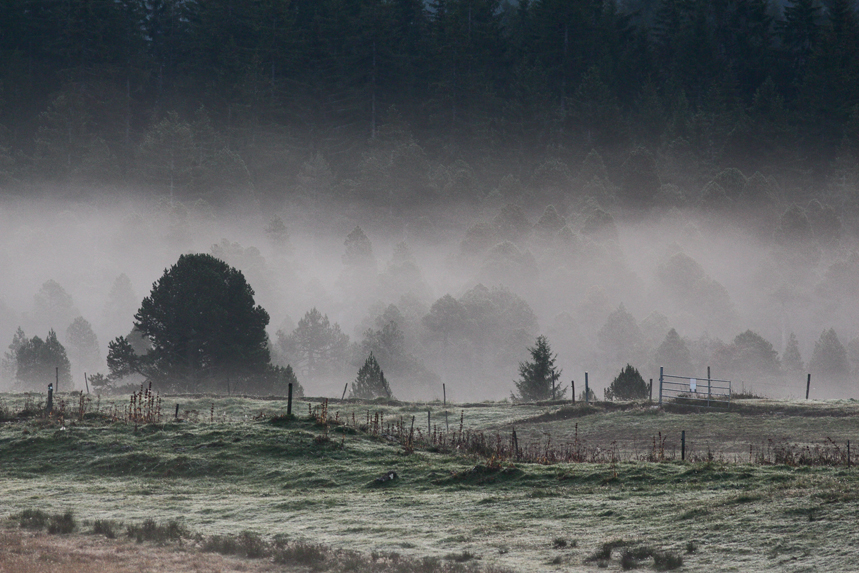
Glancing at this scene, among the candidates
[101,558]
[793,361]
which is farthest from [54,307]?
[101,558]

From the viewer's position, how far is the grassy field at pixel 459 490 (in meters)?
19.2

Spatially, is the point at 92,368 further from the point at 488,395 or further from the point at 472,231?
the point at 472,231

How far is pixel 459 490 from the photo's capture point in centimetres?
2684

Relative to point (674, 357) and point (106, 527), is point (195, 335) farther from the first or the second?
point (674, 357)

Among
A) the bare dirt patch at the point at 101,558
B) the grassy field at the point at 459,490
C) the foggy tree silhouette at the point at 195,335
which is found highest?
the foggy tree silhouette at the point at 195,335

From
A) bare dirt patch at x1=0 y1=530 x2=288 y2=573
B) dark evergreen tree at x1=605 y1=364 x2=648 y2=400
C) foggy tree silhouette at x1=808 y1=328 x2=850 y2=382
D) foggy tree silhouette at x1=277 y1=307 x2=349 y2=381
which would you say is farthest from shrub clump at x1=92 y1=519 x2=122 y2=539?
foggy tree silhouette at x1=808 y1=328 x2=850 y2=382

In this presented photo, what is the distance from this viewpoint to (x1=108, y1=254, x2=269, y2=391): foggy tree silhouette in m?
75.0

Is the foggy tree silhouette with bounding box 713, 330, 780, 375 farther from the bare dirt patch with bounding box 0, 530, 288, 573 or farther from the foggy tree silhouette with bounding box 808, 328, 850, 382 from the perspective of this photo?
→ the bare dirt patch with bounding box 0, 530, 288, 573

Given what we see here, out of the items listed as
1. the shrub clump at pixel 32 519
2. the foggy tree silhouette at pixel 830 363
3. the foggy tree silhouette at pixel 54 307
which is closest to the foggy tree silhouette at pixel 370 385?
the shrub clump at pixel 32 519

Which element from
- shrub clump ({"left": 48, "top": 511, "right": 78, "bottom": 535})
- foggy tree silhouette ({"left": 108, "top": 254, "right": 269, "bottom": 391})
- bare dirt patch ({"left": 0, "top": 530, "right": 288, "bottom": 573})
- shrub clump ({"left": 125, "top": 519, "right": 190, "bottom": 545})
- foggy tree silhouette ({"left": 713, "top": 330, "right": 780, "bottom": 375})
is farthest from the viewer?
foggy tree silhouette ({"left": 713, "top": 330, "right": 780, "bottom": 375})

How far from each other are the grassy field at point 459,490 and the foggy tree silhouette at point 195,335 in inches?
1311

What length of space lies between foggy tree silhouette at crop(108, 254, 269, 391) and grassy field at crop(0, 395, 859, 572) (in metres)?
33.3

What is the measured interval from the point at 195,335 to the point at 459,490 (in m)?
52.6

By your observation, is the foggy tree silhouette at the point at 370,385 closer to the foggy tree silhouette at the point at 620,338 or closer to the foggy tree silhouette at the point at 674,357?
the foggy tree silhouette at the point at 674,357
